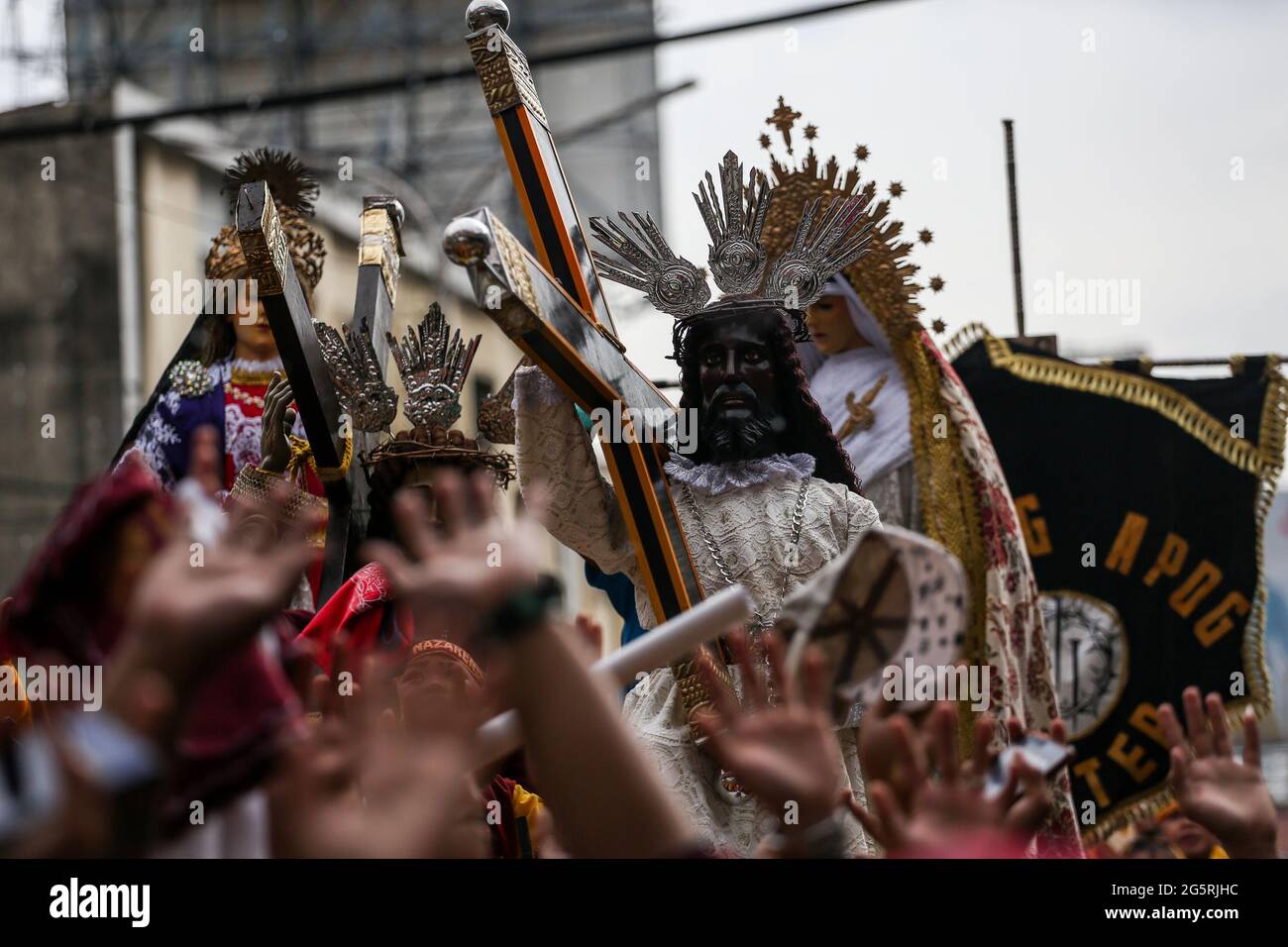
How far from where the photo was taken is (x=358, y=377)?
184 inches

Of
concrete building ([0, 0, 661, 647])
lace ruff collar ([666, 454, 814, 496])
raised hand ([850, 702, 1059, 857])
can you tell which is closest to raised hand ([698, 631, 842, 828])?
raised hand ([850, 702, 1059, 857])

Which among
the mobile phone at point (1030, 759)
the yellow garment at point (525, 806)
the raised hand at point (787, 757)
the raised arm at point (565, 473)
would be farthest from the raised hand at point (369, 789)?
the yellow garment at point (525, 806)

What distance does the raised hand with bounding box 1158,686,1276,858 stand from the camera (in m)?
2.52

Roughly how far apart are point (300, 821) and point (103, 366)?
14.0 m

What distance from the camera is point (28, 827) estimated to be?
59.5 inches

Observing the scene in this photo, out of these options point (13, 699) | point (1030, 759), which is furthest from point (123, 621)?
point (13, 699)

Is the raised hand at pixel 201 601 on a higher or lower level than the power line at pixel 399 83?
lower

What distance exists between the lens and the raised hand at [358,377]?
183 inches

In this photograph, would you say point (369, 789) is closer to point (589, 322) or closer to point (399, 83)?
point (589, 322)

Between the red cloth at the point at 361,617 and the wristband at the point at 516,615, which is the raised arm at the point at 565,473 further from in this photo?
the wristband at the point at 516,615

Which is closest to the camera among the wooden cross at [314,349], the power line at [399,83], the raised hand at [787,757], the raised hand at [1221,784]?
the raised hand at [787,757]

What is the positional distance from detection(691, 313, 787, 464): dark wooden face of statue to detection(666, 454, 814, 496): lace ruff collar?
2cm

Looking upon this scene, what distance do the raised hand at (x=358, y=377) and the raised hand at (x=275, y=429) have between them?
14 cm
